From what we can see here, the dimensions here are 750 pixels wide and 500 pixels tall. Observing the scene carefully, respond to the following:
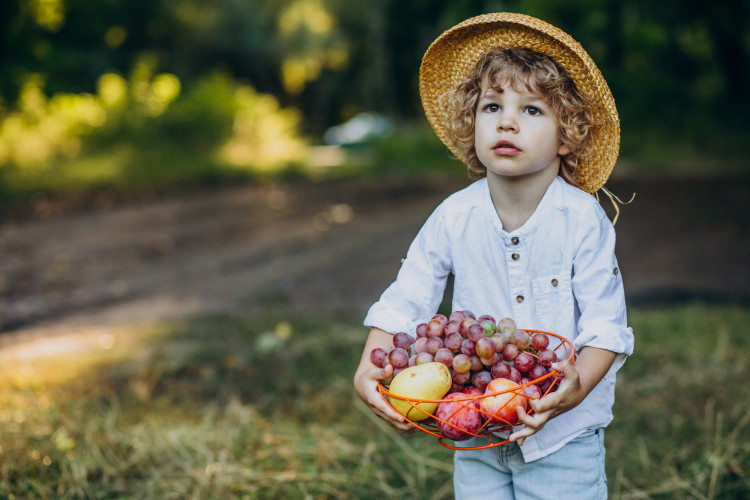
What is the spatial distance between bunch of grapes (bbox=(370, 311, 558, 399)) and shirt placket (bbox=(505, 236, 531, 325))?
0.56ft

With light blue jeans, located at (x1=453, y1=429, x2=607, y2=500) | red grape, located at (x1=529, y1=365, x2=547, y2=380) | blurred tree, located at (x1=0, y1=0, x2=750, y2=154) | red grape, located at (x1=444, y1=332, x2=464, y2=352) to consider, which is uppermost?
blurred tree, located at (x1=0, y1=0, x2=750, y2=154)

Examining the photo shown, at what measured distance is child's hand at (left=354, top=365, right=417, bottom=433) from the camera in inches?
65.8

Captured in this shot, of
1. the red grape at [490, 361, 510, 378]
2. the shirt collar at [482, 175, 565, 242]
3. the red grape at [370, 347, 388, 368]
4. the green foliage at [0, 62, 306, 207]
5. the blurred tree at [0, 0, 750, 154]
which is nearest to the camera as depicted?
the red grape at [490, 361, 510, 378]

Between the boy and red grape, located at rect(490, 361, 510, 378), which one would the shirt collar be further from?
red grape, located at rect(490, 361, 510, 378)

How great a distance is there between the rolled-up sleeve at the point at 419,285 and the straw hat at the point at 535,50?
12.8 inches

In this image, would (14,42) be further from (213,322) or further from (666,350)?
(666,350)

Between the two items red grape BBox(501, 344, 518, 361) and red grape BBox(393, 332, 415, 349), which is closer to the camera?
red grape BBox(501, 344, 518, 361)

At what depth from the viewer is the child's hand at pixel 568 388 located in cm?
155

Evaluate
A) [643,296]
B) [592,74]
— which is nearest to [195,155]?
[643,296]

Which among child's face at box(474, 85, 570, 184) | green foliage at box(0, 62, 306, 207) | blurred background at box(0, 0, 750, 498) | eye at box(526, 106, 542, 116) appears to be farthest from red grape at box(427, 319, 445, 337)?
green foliage at box(0, 62, 306, 207)

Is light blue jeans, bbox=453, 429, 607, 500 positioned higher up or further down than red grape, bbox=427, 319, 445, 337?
further down

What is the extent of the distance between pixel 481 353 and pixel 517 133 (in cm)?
60

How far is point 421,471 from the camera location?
2990mm

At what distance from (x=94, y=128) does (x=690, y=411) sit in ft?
37.2
